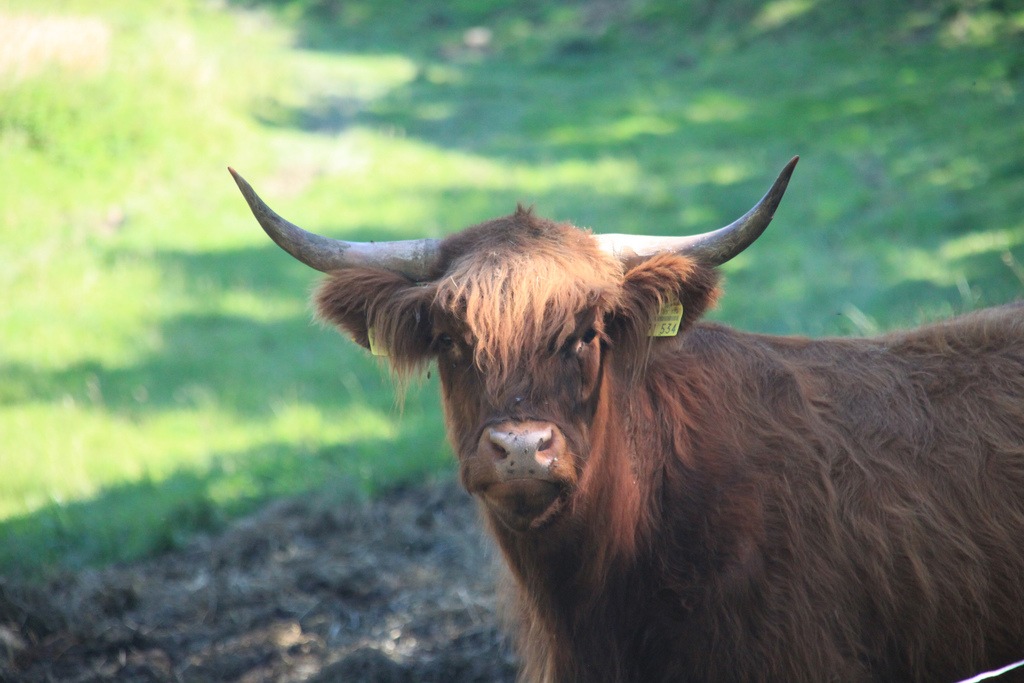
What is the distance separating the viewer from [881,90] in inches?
487

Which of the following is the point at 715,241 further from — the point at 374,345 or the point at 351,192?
the point at 351,192

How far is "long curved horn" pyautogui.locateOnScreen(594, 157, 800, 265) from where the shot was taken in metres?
3.26

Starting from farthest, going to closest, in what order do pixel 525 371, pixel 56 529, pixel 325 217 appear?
pixel 325 217, pixel 56 529, pixel 525 371

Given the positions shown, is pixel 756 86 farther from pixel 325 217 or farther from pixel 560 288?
pixel 560 288

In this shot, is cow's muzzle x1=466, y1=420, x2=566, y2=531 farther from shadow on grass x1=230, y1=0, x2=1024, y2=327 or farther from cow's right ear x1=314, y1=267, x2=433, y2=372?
shadow on grass x1=230, y1=0, x2=1024, y2=327

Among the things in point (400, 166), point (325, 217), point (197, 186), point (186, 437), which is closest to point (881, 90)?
point (400, 166)

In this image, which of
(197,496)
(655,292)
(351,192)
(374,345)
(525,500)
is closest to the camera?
(525,500)

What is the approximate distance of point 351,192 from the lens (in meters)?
12.0

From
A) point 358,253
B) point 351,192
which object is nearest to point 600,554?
point 358,253

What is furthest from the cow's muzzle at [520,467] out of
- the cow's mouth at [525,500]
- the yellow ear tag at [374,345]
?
the yellow ear tag at [374,345]

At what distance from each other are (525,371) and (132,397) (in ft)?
19.2

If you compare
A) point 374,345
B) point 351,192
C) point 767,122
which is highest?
point 767,122

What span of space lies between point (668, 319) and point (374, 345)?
109cm

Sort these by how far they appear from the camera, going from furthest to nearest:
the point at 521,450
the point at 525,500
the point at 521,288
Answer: the point at 521,288
the point at 525,500
the point at 521,450
